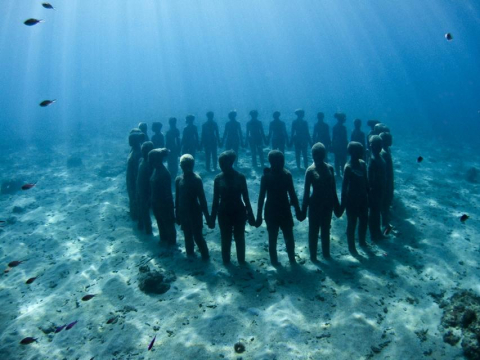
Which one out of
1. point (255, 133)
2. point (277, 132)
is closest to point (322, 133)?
point (277, 132)

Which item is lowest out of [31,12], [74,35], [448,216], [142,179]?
[448,216]

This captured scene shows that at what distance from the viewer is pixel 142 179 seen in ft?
25.4

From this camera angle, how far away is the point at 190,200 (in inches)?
247

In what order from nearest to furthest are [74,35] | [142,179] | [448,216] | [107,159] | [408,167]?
[142,179], [448,216], [408,167], [107,159], [74,35]

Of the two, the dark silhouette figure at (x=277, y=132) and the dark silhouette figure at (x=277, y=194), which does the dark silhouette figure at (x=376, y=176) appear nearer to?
the dark silhouette figure at (x=277, y=194)

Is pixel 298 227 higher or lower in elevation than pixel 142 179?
lower

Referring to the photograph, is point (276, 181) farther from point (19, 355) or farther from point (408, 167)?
point (408, 167)

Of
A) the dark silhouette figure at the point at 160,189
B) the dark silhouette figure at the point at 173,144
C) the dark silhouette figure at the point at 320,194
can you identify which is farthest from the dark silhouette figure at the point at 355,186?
the dark silhouette figure at the point at 173,144

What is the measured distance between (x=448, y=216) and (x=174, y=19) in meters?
228

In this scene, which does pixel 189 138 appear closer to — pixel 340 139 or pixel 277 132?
pixel 277 132

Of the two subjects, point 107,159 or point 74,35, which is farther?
point 74,35

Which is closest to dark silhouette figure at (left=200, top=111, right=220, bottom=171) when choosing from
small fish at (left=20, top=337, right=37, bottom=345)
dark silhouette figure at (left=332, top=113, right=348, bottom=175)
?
dark silhouette figure at (left=332, top=113, right=348, bottom=175)

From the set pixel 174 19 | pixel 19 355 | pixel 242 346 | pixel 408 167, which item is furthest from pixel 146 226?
pixel 174 19

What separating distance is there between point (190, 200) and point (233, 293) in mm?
2290
